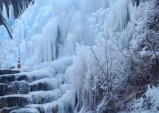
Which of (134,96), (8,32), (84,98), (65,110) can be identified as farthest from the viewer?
(8,32)

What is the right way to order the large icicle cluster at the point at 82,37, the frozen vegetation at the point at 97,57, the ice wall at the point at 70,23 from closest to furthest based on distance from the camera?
the frozen vegetation at the point at 97,57 < the large icicle cluster at the point at 82,37 < the ice wall at the point at 70,23

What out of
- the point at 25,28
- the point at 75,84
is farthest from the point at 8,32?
the point at 75,84

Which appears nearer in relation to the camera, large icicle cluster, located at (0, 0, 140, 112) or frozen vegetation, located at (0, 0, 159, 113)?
frozen vegetation, located at (0, 0, 159, 113)

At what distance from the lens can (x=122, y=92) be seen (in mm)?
6312

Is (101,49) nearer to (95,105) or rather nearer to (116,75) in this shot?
(116,75)

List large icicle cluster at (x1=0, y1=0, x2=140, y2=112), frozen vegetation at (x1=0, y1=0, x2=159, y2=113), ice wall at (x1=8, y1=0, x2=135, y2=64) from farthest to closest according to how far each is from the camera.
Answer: ice wall at (x1=8, y1=0, x2=135, y2=64) < large icicle cluster at (x1=0, y1=0, x2=140, y2=112) < frozen vegetation at (x1=0, y1=0, x2=159, y2=113)

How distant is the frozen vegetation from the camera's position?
5.91 meters

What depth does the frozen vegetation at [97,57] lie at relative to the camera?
591cm

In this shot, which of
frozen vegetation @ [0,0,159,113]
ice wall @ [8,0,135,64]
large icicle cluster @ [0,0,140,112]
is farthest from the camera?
ice wall @ [8,0,135,64]

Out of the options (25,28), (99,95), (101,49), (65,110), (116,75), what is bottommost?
(65,110)

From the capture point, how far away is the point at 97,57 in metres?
7.07


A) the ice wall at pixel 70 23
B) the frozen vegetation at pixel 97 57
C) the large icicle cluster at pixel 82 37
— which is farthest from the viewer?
the ice wall at pixel 70 23

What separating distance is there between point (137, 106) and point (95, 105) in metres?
1.56

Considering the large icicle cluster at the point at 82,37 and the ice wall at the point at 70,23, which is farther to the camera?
the ice wall at the point at 70,23
